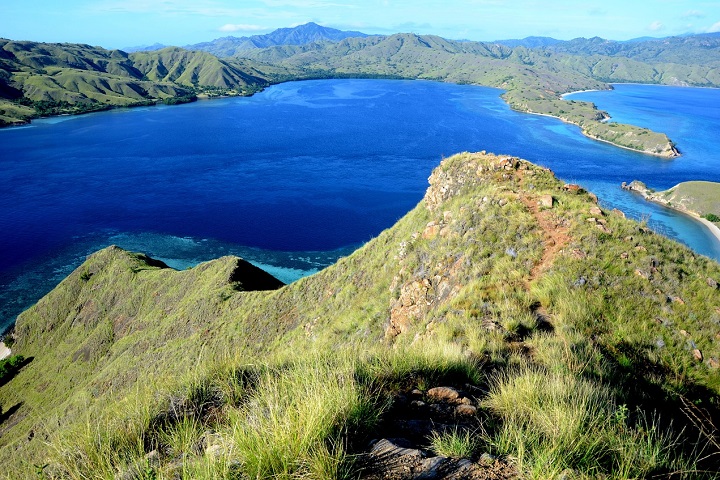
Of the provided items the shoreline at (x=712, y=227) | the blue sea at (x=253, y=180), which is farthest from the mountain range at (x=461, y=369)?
the shoreline at (x=712, y=227)

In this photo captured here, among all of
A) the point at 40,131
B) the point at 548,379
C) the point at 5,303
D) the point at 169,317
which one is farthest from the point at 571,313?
the point at 40,131

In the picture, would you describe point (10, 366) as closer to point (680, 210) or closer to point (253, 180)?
point (253, 180)

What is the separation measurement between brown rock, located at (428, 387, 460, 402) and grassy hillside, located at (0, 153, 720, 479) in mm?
24

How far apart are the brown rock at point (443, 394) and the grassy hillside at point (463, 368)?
24 mm

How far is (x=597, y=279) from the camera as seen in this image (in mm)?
13000

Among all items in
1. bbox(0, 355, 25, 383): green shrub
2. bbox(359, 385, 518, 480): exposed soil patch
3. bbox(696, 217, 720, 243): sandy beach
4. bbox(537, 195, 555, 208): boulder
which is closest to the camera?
bbox(359, 385, 518, 480): exposed soil patch

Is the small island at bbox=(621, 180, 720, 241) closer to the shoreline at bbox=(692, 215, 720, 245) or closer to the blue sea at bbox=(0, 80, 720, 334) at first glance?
the shoreline at bbox=(692, 215, 720, 245)

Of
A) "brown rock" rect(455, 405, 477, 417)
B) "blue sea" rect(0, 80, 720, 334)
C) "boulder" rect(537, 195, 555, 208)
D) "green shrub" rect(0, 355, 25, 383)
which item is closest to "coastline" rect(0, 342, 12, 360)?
"green shrub" rect(0, 355, 25, 383)

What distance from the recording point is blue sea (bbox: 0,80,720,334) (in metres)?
78.9

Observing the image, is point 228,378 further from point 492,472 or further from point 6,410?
point 6,410

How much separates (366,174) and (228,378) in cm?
11324

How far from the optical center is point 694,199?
101 metres

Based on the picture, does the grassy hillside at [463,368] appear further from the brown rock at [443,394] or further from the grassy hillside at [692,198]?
the grassy hillside at [692,198]

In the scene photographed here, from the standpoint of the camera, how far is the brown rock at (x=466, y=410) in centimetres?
584
